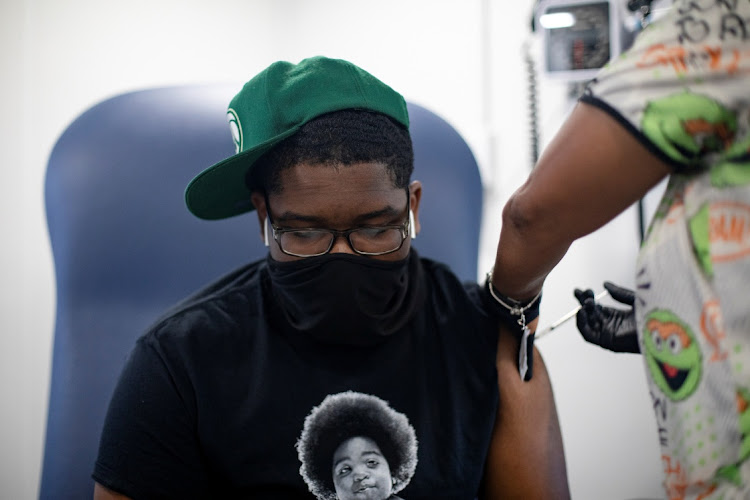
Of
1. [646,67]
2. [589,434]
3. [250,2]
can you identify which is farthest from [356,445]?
[250,2]

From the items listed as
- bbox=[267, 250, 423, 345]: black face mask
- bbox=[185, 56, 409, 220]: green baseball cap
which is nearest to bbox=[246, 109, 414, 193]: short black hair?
Answer: bbox=[185, 56, 409, 220]: green baseball cap

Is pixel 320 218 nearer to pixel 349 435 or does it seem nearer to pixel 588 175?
pixel 349 435

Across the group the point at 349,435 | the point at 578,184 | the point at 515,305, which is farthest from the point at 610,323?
the point at 349,435

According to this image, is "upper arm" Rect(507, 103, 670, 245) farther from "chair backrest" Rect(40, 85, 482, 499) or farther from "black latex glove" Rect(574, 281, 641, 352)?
"chair backrest" Rect(40, 85, 482, 499)

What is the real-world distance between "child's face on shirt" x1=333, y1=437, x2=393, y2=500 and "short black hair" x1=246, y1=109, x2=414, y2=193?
0.40 m

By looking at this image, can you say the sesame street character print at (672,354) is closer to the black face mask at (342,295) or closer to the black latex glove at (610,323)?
the black latex glove at (610,323)

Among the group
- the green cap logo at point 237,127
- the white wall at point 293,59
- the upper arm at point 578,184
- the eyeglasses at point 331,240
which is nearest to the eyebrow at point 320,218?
the eyeglasses at point 331,240

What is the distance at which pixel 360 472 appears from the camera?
0.83 metres

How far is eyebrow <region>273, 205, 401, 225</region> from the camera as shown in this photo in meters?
0.85

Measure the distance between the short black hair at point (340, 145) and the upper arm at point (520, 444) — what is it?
353mm

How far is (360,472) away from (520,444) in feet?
0.94

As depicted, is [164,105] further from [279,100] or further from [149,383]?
[149,383]

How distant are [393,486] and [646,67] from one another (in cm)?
65

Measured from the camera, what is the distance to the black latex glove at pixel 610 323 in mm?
722
